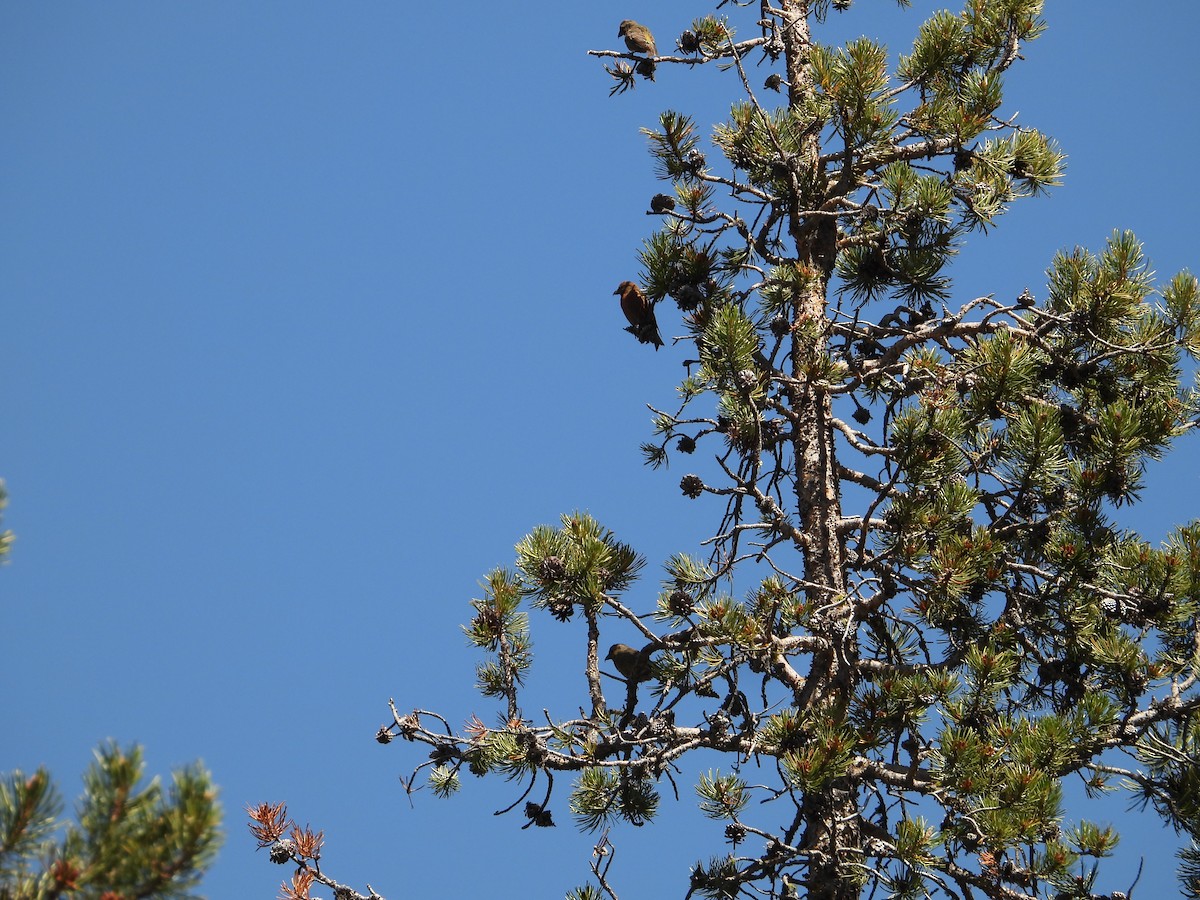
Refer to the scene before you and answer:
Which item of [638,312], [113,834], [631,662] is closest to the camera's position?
[113,834]

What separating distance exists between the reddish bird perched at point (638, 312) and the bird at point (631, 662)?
4.69 feet

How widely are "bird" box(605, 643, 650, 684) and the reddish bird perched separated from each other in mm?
1429

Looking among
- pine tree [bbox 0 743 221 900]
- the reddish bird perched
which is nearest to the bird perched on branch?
the reddish bird perched

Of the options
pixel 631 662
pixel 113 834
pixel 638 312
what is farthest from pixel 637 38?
pixel 113 834

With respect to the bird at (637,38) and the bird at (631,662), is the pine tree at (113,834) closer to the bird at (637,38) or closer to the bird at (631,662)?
the bird at (631,662)

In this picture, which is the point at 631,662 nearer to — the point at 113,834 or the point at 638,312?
the point at 638,312

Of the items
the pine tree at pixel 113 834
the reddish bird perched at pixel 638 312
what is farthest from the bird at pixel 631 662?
the pine tree at pixel 113 834

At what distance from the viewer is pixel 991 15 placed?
589 centimetres

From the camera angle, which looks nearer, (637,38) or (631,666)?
(631,666)

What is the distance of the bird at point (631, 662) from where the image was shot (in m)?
5.08

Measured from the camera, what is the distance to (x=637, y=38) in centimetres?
604

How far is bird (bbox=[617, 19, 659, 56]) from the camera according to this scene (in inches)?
238

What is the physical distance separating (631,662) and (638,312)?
5.22 ft

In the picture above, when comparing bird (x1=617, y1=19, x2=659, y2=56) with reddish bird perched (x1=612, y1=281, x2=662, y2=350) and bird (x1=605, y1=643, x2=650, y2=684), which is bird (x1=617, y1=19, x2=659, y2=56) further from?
bird (x1=605, y1=643, x2=650, y2=684)
